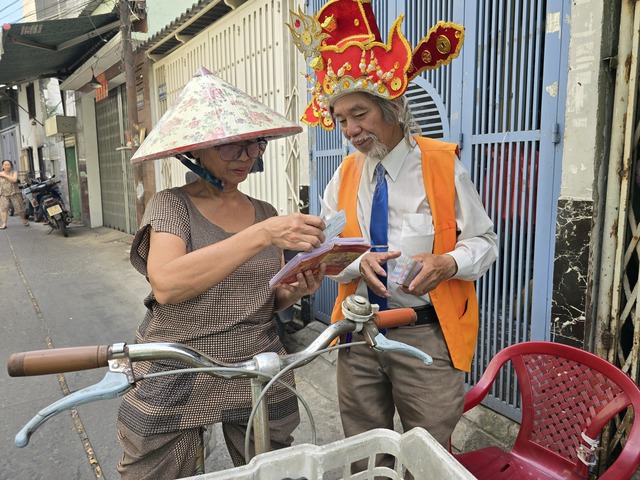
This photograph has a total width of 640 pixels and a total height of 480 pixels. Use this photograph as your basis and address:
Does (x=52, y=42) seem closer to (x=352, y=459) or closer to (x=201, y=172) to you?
(x=201, y=172)

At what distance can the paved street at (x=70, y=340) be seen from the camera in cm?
285

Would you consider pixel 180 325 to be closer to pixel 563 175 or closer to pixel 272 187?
pixel 563 175

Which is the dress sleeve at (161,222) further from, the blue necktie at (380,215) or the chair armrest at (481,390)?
the chair armrest at (481,390)

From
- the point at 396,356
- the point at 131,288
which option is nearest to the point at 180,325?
the point at 396,356

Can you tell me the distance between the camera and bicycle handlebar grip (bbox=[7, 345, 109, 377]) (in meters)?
0.95

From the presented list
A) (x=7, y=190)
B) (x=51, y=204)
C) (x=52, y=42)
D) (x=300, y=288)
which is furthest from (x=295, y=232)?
(x=7, y=190)

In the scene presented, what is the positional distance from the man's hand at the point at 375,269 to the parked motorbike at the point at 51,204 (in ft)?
38.6

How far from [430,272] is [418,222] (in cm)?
22

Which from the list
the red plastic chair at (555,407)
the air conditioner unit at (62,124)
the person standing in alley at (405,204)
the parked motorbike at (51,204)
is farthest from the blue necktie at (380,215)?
the air conditioner unit at (62,124)

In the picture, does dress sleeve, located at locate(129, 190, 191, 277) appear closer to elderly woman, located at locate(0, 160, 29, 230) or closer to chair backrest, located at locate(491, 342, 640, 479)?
chair backrest, located at locate(491, 342, 640, 479)

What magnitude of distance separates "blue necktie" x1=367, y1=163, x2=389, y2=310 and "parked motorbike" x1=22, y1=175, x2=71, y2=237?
461 inches

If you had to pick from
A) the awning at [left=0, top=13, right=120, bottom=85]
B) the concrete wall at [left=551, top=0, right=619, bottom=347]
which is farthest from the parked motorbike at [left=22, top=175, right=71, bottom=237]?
the concrete wall at [left=551, top=0, right=619, bottom=347]

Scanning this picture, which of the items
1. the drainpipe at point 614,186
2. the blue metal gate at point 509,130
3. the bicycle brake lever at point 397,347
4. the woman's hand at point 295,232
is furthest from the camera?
the blue metal gate at point 509,130

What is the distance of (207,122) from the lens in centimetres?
145
